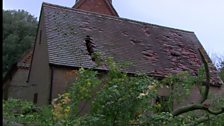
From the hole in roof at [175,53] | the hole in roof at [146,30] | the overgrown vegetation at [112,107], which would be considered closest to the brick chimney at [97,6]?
the hole in roof at [146,30]

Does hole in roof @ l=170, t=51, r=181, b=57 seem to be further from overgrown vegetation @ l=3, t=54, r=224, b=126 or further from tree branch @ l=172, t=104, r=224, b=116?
tree branch @ l=172, t=104, r=224, b=116

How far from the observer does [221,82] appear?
19938 millimetres

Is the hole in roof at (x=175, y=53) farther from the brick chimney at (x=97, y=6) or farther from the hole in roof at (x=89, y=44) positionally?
the brick chimney at (x=97, y=6)

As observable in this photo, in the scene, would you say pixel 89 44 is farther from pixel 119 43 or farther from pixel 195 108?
pixel 195 108

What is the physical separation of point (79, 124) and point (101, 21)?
15888 mm

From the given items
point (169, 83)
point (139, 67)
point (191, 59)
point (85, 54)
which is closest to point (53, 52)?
point (85, 54)

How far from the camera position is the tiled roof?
58.9 ft

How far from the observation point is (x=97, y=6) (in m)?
27.0

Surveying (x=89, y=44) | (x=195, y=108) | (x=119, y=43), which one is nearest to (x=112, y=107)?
(x=195, y=108)

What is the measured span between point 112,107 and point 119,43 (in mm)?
14772

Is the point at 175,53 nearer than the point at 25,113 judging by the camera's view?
No

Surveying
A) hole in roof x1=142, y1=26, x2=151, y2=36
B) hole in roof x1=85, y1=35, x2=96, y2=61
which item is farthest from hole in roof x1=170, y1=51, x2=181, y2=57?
hole in roof x1=85, y1=35, x2=96, y2=61

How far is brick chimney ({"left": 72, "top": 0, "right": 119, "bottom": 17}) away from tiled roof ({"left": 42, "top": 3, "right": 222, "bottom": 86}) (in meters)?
4.84

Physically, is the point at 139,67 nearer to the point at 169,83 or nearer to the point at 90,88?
the point at 169,83
